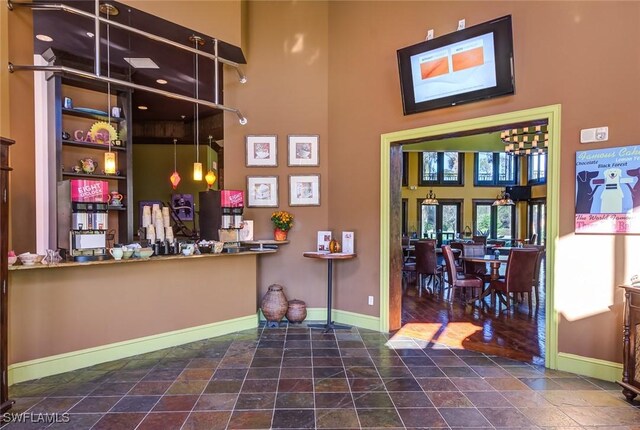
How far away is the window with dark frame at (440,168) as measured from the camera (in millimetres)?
12672

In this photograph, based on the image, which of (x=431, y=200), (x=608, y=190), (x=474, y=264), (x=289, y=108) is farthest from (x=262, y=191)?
(x=431, y=200)

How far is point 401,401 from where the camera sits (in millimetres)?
2748

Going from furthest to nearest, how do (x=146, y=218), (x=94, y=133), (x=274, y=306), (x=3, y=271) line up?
(x=94, y=133)
(x=274, y=306)
(x=146, y=218)
(x=3, y=271)

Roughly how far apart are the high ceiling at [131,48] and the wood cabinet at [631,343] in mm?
4688

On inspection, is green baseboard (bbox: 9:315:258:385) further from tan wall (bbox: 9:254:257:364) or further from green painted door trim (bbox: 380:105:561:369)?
green painted door trim (bbox: 380:105:561:369)

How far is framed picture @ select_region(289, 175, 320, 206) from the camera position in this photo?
493 centimetres

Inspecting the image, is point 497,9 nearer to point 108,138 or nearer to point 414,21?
point 414,21

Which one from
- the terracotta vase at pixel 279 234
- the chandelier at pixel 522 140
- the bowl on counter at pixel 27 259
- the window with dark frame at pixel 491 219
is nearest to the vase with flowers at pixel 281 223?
the terracotta vase at pixel 279 234

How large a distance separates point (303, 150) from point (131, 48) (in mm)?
2628

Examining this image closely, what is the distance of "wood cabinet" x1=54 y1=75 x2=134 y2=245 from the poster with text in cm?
505

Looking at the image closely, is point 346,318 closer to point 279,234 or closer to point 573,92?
point 279,234

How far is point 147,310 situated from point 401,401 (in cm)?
269

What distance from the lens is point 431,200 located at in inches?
482

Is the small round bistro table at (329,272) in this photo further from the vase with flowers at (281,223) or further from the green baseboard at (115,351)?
the green baseboard at (115,351)
